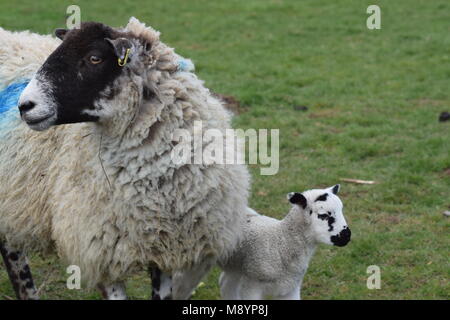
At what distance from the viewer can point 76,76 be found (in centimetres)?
403

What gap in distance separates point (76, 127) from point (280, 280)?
156 cm

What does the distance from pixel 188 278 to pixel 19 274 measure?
138cm

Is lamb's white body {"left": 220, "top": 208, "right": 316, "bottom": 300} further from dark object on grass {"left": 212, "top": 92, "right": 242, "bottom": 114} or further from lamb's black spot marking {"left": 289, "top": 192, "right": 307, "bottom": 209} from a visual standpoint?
dark object on grass {"left": 212, "top": 92, "right": 242, "bottom": 114}

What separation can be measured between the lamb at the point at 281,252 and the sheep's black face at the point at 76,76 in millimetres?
1364

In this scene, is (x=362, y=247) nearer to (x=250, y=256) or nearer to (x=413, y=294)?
(x=413, y=294)

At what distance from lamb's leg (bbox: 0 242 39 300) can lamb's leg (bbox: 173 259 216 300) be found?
1.19 metres

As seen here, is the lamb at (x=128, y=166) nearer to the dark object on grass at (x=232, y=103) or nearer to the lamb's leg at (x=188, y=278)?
the lamb's leg at (x=188, y=278)

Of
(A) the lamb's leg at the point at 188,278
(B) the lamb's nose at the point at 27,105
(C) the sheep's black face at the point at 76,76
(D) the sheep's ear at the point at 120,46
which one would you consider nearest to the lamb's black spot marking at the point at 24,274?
(A) the lamb's leg at the point at 188,278

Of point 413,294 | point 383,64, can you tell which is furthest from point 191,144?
point 383,64

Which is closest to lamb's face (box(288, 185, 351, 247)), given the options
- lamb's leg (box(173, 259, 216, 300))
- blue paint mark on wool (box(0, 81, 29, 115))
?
lamb's leg (box(173, 259, 216, 300))

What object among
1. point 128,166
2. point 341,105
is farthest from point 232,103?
point 128,166

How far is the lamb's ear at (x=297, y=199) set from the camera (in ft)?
15.6

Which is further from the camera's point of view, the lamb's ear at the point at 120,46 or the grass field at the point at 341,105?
the grass field at the point at 341,105

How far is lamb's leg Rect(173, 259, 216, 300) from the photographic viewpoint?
4500 mm
